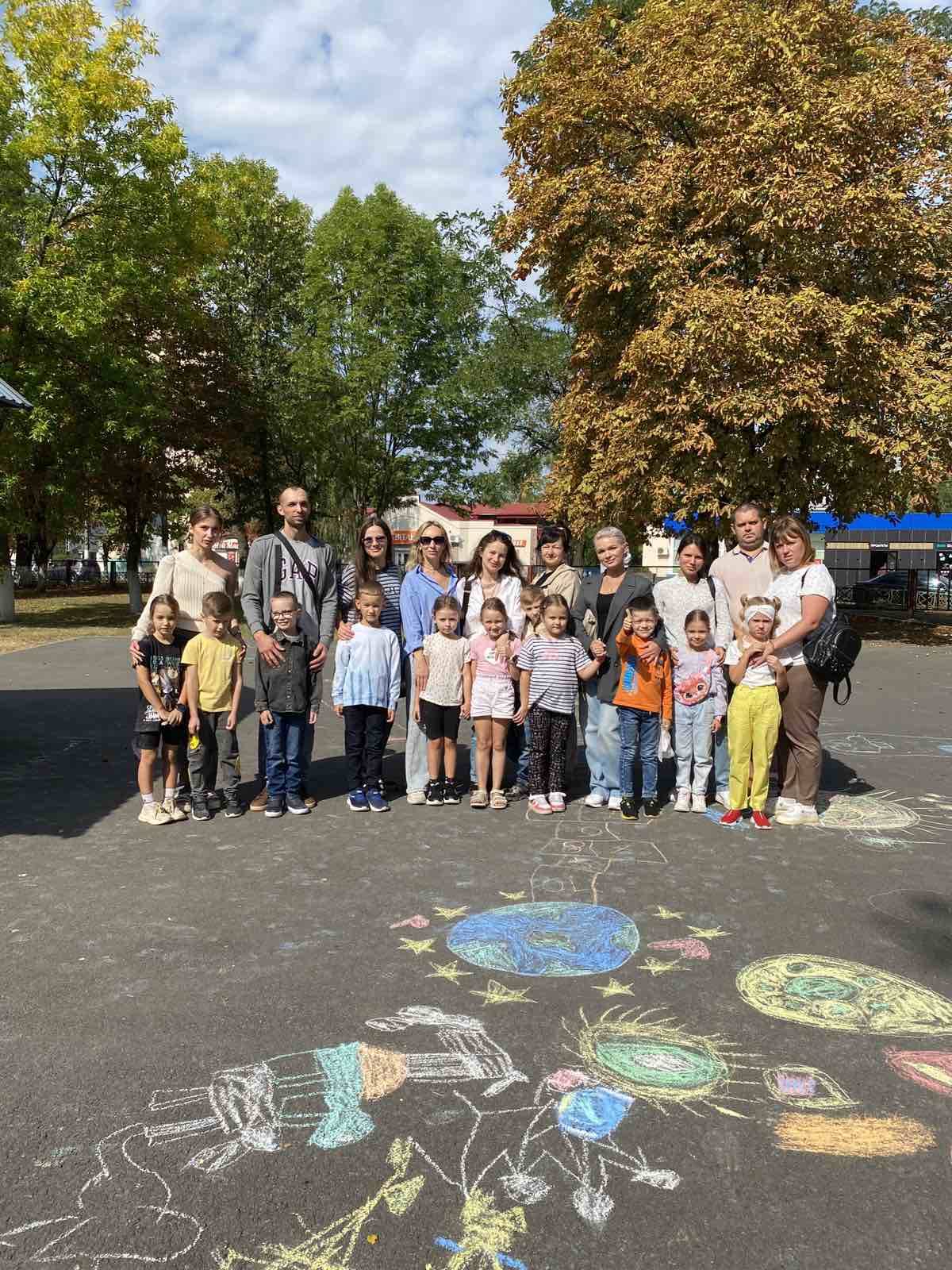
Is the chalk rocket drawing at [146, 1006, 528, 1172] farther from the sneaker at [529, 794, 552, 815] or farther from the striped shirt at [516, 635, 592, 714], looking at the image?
the striped shirt at [516, 635, 592, 714]

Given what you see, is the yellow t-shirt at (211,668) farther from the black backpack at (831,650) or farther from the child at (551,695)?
the black backpack at (831,650)

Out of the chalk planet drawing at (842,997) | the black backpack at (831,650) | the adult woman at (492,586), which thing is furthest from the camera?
the adult woman at (492,586)

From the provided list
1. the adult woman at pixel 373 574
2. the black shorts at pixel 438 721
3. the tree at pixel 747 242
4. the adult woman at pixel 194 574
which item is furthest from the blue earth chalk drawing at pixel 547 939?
the tree at pixel 747 242

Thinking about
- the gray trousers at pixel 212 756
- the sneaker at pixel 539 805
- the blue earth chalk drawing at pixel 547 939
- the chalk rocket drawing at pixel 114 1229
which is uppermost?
the gray trousers at pixel 212 756

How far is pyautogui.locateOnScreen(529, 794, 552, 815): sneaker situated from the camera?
18.4 feet

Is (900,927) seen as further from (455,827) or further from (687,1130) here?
(455,827)

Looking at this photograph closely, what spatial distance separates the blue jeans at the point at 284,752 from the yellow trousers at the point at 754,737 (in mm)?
2749

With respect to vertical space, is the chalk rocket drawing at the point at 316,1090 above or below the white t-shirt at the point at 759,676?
below

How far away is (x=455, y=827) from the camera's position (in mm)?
5293

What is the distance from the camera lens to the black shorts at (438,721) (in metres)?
5.76

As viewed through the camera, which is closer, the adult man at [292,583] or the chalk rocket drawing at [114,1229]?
the chalk rocket drawing at [114,1229]

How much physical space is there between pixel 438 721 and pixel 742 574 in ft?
7.41

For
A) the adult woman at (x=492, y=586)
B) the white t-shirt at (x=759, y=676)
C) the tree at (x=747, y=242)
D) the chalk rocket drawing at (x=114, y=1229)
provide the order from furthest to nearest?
the tree at (x=747, y=242)
the adult woman at (x=492, y=586)
the white t-shirt at (x=759, y=676)
the chalk rocket drawing at (x=114, y=1229)

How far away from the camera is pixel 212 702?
5465 millimetres
